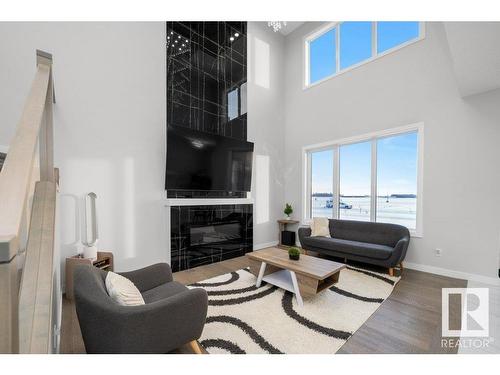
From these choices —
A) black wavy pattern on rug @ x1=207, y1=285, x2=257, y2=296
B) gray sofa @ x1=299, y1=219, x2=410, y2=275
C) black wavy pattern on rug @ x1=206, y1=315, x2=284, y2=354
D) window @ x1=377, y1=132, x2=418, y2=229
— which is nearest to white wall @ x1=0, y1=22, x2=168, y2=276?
black wavy pattern on rug @ x1=207, y1=285, x2=257, y2=296

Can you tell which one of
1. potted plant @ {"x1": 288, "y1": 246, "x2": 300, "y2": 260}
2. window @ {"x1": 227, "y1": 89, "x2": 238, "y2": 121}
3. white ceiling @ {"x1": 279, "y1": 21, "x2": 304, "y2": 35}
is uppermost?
white ceiling @ {"x1": 279, "y1": 21, "x2": 304, "y2": 35}

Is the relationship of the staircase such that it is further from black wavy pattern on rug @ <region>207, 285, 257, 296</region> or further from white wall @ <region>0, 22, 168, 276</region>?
black wavy pattern on rug @ <region>207, 285, 257, 296</region>

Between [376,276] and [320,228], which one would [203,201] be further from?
[376,276]

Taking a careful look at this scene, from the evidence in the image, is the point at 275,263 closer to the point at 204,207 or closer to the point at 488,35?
the point at 204,207

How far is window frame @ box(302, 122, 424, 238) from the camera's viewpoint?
149 inches

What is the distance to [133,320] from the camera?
4.49ft

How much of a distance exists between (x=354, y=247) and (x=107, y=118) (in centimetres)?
429

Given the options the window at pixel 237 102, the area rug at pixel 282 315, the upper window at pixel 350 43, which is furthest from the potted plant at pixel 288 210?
the upper window at pixel 350 43

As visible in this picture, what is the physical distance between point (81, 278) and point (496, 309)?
13.4 feet

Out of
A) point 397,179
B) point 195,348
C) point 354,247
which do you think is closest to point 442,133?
point 397,179

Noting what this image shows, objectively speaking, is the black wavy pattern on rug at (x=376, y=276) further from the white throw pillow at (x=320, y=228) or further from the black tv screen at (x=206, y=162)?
the black tv screen at (x=206, y=162)

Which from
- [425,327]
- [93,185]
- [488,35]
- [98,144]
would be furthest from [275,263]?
[488,35]

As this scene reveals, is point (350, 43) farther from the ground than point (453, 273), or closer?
farther from the ground
